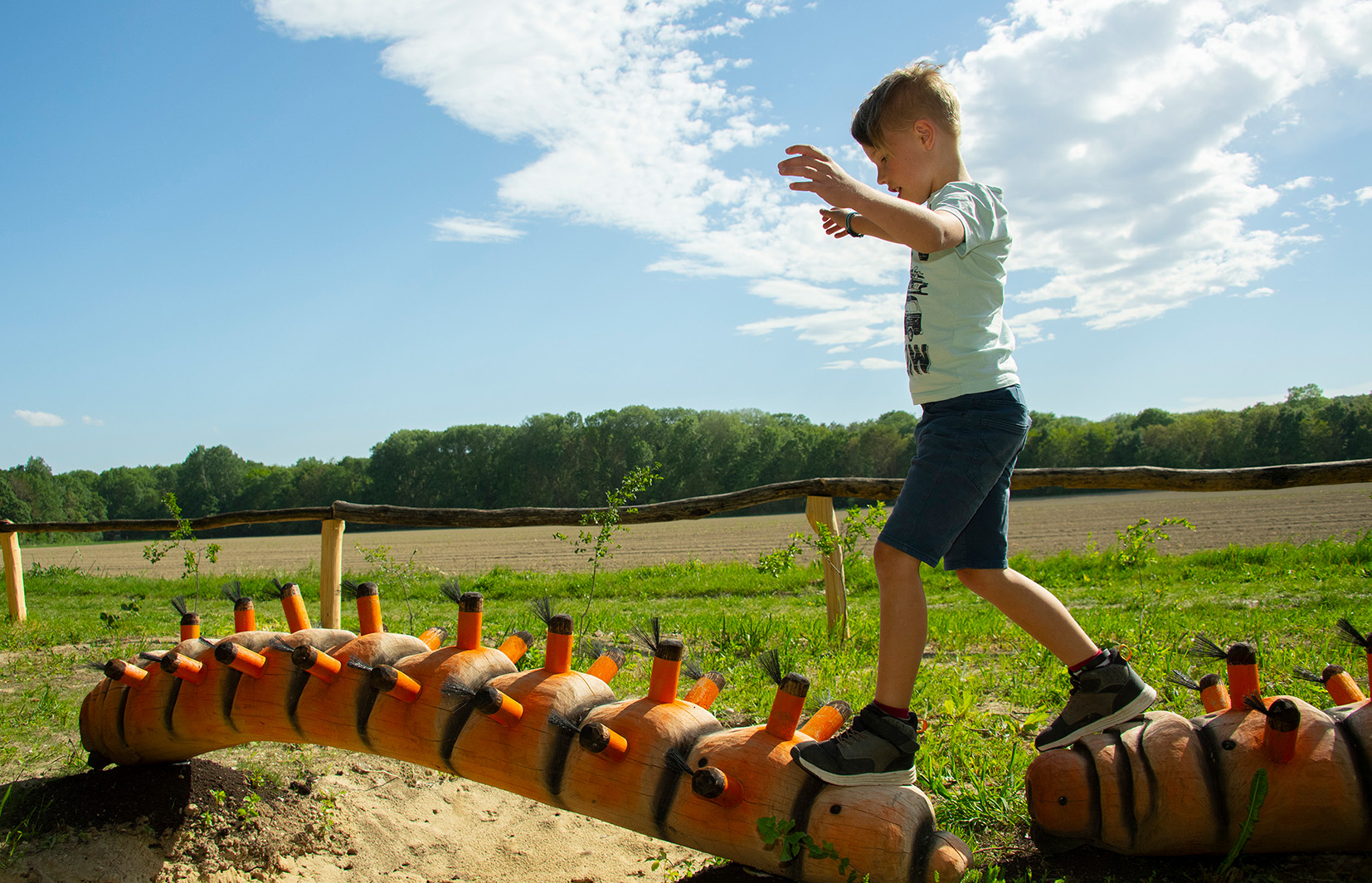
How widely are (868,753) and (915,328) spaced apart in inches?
46.8

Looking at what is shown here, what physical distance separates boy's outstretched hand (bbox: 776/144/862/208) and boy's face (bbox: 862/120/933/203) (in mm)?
467

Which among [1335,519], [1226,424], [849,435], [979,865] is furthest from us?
[849,435]

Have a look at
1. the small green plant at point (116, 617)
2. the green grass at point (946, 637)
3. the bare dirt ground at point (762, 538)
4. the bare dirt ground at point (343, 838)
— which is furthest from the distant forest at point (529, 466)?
the bare dirt ground at point (343, 838)

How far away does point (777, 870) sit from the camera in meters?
1.76

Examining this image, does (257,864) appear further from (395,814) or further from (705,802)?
(705,802)

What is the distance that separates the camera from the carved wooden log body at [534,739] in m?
1.73

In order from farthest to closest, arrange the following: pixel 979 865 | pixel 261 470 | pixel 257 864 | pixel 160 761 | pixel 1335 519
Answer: pixel 261 470, pixel 1335 519, pixel 160 761, pixel 257 864, pixel 979 865

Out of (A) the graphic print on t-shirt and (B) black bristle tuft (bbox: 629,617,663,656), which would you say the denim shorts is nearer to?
(A) the graphic print on t-shirt

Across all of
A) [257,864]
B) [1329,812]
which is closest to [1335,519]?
[1329,812]

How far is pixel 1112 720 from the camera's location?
6.61 feet

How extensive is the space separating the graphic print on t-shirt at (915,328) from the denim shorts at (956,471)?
0.12m

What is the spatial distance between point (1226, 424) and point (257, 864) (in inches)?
2113

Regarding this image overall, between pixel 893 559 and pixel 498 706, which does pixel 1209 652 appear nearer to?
pixel 893 559

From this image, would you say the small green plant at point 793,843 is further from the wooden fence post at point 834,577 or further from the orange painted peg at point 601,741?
the wooden fence post at point 834,577
